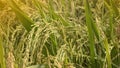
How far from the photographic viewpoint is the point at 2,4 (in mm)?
1509

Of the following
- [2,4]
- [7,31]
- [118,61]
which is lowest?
[118,61]

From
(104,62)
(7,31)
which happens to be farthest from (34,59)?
(104,62)

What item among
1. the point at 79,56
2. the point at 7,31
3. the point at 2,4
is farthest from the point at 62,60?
the point at 2,4

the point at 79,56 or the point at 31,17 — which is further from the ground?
the point at 31,17

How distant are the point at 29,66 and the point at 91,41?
0.25 meters

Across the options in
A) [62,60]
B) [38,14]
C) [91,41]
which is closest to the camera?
[62,60]

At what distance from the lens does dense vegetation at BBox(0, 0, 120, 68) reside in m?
1.22

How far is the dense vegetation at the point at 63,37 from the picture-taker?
1222mm

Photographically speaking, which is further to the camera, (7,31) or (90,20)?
(7,31)

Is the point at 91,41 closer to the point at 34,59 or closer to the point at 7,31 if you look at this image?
the point at 34,59

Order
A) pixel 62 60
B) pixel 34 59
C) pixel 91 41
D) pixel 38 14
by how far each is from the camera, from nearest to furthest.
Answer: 1. pixel 62 60
2. pixel 91 41
3. pixel 34 59
4. pixel 38 14

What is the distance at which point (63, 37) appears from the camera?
4.23 feet

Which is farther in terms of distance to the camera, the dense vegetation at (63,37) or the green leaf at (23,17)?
the green leaf at (23,17)

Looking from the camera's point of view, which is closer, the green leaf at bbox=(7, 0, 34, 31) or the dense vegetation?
the dense vegetation
